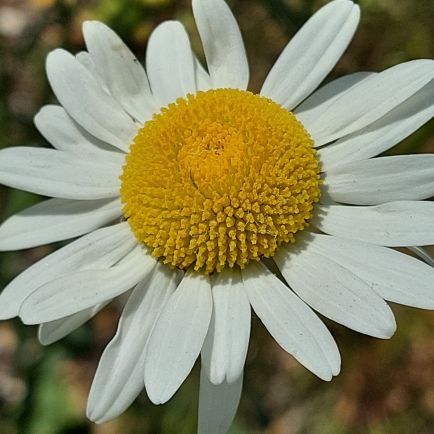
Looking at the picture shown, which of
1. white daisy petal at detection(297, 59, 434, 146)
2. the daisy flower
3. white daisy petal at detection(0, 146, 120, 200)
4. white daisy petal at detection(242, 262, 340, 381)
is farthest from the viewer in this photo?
white daisy petal at detection(0, 146, 120, 200)

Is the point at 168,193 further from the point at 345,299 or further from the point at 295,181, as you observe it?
the point at 345,299

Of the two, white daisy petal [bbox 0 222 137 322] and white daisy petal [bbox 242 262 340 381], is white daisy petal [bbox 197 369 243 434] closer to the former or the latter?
white daisy petal [bbox 242 262 340 381]

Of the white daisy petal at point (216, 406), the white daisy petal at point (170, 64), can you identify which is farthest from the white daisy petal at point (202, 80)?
the white daisy petal at point (216, 406)

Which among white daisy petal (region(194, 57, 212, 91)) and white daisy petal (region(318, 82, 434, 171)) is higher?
white daisy petal (region(194, 57, 212, 91))

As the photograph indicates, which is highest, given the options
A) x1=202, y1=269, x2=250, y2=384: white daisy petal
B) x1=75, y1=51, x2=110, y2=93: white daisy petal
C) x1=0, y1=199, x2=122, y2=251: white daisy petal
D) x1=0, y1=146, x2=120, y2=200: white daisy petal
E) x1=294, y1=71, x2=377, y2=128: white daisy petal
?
x1=75, y1=51, x2=110, y2=93: white daisy petal

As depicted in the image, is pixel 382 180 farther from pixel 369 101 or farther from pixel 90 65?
pixel 90 65

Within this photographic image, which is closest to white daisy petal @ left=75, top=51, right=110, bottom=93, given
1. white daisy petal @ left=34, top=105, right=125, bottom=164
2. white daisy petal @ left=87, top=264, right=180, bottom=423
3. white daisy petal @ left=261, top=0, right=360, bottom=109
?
white daisy petal @ left=34, top=105, right=125, bottom=164
